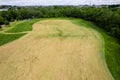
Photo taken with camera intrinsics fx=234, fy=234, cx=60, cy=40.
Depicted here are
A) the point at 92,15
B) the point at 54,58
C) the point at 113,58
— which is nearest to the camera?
the point at 54,58

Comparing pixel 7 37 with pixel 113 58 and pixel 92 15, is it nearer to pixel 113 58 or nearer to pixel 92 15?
pixel 113 58

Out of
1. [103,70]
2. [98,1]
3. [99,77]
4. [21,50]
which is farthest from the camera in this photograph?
[98,1]

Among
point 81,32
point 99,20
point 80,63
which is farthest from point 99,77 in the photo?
point 99,20

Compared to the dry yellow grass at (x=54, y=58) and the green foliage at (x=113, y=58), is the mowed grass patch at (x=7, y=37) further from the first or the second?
the green foliage at (x=113, y=58)

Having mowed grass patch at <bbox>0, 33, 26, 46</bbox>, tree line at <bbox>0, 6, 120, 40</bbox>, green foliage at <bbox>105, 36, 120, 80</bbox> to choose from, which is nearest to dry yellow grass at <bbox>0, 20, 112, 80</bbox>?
green foliage at <bbox>105, 36, 120, 80</bbox>

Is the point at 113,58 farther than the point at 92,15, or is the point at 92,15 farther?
the point at 92,15

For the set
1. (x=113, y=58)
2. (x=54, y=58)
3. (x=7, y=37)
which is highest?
(x=7, y=37)

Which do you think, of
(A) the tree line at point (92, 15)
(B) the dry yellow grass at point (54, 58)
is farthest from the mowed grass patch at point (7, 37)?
(A) the tree line at point (92, 15)

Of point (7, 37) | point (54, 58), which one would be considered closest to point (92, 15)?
point (7, 37)

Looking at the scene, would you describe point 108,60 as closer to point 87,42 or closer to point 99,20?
point 87,42
